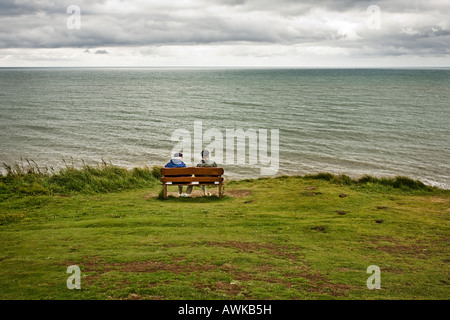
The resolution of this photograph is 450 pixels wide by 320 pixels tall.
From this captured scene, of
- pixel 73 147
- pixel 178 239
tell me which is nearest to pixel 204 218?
pixel 178 239

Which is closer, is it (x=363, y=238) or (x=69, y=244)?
(x=69, y=244)

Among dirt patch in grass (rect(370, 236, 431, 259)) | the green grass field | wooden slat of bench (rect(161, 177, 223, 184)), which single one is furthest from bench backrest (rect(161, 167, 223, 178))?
dirt patch in grass (rect(370, 236, 431, 259))

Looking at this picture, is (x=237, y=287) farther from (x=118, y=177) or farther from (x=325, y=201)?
(x=118, y=177)

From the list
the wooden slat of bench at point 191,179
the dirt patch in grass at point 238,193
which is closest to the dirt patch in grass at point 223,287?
the wooden slat of bench at point 191,179

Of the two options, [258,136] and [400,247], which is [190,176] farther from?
[258,136]

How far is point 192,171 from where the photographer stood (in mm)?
15383

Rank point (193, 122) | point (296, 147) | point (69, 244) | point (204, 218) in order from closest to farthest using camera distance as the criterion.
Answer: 1. point (69, 244)
2. point (204, 218)
3. point (296, 147)
4. point (193, 122)

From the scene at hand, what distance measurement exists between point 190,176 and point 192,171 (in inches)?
11.7

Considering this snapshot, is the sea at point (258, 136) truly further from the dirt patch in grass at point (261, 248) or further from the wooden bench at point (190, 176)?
the dirt patch in grass at point (261, 248)

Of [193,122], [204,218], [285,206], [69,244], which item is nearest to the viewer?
[69,244]

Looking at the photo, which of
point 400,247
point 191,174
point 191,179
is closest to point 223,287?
point 400,247

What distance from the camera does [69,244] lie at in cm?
961

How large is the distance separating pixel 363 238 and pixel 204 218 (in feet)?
16.3

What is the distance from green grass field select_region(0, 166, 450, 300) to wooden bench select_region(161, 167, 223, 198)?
2.52 feet
